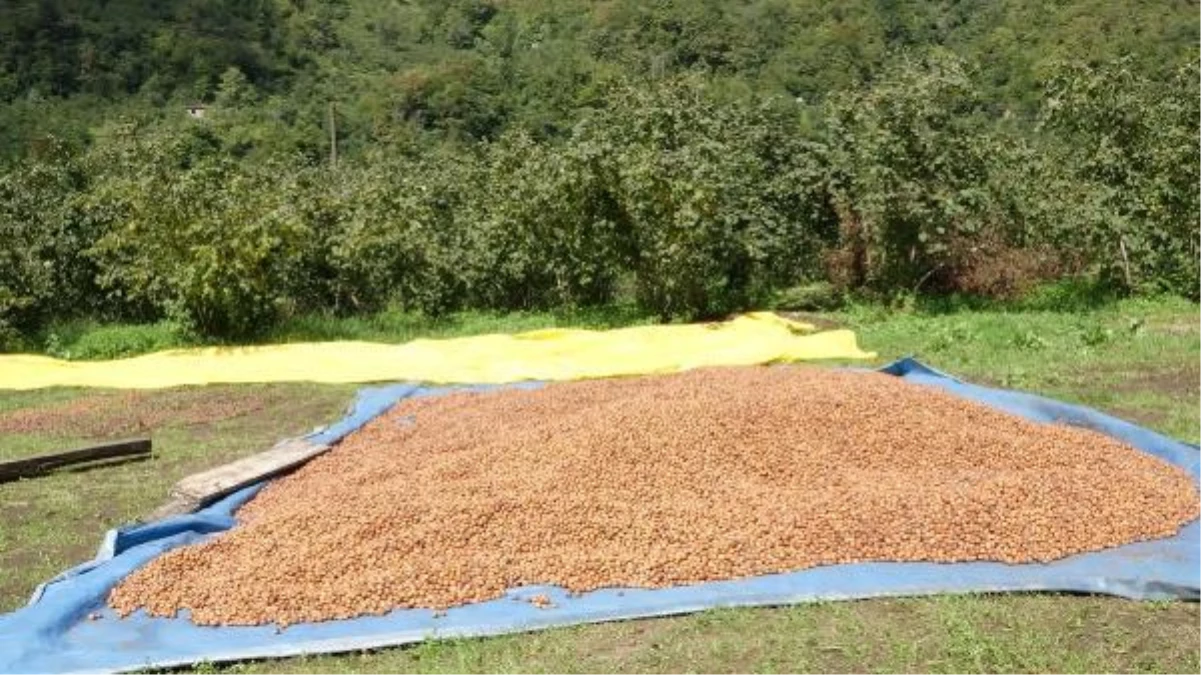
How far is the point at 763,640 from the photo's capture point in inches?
146

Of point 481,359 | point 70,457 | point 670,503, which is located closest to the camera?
point 670,503

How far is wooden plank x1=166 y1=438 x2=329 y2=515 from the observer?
552 centimetres

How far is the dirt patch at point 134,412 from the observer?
8.34 meters

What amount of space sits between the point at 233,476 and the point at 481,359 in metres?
4.44

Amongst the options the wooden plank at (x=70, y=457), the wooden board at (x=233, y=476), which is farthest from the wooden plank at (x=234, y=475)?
the wooden plank at (x=70, y=457)

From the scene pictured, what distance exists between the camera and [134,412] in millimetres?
8812

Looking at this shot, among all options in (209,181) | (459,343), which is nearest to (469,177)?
(209,181)

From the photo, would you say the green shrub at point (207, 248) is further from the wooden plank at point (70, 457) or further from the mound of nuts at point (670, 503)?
the mound of nuts at point (670, 503)

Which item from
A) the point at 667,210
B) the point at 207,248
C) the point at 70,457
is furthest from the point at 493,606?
the point at 207,248

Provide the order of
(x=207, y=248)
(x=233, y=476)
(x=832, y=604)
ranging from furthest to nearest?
(x=207, y=248)
(x=233, y=476)
(x=832, y=604)

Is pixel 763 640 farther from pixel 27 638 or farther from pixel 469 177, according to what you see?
pixel 469 177

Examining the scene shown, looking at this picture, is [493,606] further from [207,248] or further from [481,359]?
[207,248]

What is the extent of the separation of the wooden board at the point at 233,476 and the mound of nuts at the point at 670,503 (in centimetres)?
13

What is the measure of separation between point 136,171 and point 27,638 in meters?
12.8
